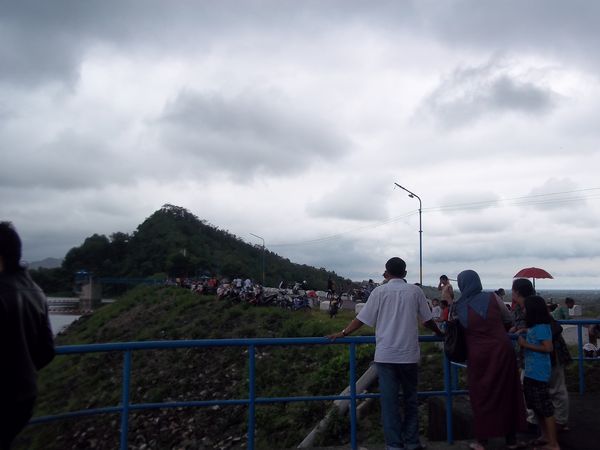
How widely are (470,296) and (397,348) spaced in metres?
0.77

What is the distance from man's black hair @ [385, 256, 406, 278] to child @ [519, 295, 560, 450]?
116 cm

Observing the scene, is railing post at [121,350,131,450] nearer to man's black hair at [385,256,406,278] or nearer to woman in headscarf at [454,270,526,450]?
man's black hair at [385,256,406,278]

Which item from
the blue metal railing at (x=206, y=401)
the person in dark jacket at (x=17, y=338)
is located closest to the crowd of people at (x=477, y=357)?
the blue metal railing at (x=206, y=401)

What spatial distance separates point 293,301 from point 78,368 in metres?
9.06

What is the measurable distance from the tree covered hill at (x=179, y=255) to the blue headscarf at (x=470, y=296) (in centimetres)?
4141

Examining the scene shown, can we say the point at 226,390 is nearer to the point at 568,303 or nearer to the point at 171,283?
the point at 568,303

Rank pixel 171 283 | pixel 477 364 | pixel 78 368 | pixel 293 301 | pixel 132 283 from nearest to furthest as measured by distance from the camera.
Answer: pixel 477 364 < pixel 78 368 < pixel 293 301 < pixel 171 283 < pixel 132 283

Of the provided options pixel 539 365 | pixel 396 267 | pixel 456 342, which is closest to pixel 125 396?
pixel 396 267

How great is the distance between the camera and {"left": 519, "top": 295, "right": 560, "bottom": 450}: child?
511 centimetres

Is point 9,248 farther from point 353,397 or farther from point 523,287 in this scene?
point 523,287

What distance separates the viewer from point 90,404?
19.7 meters

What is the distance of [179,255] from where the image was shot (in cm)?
6053

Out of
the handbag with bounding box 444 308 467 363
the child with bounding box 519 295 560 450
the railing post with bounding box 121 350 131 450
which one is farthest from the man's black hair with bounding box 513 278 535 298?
the railing post with bounding box 121 350 131 450

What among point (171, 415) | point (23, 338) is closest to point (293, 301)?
point (171, 415)
